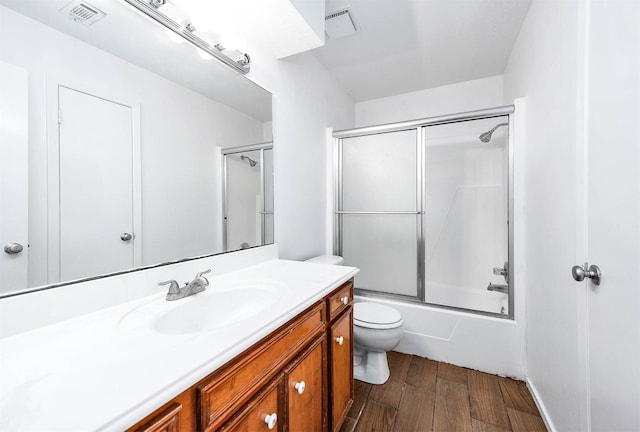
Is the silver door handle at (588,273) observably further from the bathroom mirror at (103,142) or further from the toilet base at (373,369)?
the bathroom mirror at (103,142)

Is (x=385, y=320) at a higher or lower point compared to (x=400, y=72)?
lower

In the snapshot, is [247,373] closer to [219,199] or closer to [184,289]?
[184,289]

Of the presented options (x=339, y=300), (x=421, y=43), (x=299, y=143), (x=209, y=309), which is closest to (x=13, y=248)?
(x=209, y=309)

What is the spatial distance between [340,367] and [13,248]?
1240mm

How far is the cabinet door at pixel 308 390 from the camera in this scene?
35.5 inches

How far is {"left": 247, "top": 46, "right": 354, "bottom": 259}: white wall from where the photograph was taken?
→ 67.2 inches

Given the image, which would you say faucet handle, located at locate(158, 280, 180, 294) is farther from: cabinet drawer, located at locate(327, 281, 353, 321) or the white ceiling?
the white ceiling

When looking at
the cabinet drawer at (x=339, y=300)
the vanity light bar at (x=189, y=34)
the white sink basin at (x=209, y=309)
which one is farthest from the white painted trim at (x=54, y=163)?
the cabinet drawer at (x=339, y=300)

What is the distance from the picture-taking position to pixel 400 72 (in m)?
2.50

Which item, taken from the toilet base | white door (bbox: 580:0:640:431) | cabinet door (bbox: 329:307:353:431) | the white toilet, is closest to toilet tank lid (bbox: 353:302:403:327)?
the white toilet

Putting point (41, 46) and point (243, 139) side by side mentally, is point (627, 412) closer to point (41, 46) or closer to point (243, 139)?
point (243, 139)

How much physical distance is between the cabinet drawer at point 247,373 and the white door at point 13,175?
602 millimetres

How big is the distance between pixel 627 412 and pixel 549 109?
1.29m

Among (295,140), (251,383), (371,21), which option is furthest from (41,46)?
(371,21)
